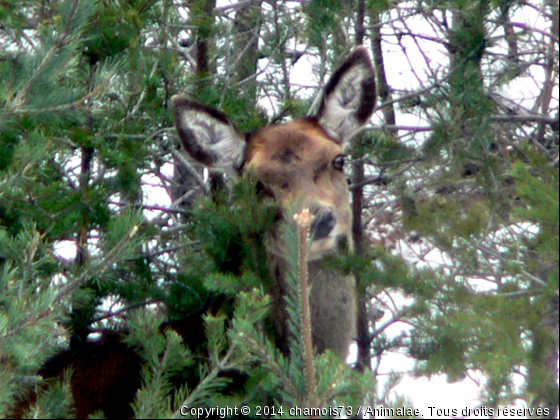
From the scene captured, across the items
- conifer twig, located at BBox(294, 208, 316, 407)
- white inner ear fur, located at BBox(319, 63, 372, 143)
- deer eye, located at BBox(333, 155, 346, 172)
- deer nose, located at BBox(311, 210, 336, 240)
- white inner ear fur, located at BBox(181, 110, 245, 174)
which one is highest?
white inner ear fur, located at BBox(319, 63, 372, 143)

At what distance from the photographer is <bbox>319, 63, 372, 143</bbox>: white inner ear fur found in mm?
5652

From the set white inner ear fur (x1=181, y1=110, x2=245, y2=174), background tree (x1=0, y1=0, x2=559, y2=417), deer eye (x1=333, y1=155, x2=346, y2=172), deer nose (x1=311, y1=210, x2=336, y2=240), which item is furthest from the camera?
deer eye (x1=333, y1=155, x2=346, y2=172)

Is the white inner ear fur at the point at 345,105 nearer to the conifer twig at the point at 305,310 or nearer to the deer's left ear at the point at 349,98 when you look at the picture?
the deer's left ear at the point at 349,98

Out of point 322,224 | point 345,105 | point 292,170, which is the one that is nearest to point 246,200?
point 322,224

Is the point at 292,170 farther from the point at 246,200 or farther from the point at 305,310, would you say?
the point at 305,310

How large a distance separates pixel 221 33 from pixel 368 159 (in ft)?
5.62

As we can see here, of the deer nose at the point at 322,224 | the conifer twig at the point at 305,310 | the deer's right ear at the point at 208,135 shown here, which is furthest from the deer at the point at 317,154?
the conifer twig at the point at 305,310

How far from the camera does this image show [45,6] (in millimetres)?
5969

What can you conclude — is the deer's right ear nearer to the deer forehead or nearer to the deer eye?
the deer forehead

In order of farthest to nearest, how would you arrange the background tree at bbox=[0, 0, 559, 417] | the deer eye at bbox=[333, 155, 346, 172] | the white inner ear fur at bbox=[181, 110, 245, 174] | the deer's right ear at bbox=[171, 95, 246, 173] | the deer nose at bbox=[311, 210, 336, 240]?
the deer eye at bbox=[333, 155, 346, 172], the white inner ear fur at bbox=[181, 110, 245, 174], the deer's right ear at bbox=[171, 95, 246, 173], the deer nose at bbox=[311, 210, 336, 240], the background tree at bbox=[0, 0, 559, 417]

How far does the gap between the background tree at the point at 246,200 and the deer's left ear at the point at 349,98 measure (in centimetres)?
21

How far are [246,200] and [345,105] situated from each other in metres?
1.90

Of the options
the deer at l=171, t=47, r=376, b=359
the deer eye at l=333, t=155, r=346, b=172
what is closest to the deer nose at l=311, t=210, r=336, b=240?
the deer at l=171, t=47, r=376, b=359

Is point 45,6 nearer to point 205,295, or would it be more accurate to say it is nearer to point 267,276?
point 205,295
